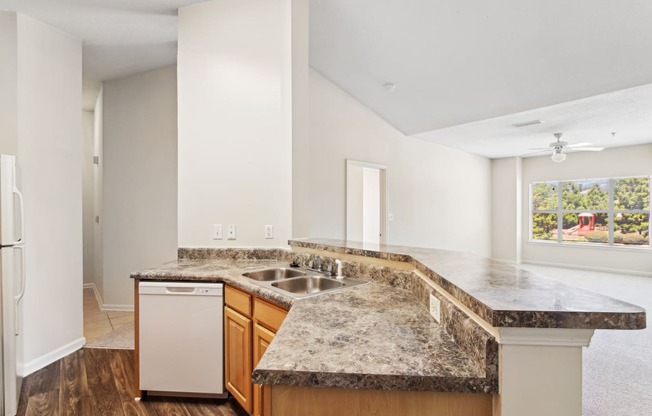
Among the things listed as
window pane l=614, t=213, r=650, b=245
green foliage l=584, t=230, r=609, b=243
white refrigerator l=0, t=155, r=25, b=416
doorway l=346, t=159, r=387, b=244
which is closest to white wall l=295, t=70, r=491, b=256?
doorway l=346, t=159, r=387, b=244

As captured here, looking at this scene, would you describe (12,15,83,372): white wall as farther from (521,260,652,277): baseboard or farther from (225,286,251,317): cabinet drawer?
(521,260,652,277): baseboard

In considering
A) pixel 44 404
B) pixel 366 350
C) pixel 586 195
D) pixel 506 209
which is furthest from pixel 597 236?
pixel 44 404

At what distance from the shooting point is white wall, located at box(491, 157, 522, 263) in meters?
8.40

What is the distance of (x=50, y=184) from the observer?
9.59ft

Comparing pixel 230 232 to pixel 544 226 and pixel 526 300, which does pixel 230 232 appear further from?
pixel 544 226

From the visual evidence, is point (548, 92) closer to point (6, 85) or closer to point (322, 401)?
point (322, 401)

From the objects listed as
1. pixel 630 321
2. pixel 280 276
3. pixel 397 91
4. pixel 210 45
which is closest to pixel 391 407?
pixel 630 321

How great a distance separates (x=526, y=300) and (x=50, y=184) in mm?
3604

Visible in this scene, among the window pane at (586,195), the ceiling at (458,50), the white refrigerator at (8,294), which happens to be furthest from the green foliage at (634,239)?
the white refrigerator at (8,294)

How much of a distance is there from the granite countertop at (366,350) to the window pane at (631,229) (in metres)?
7.94

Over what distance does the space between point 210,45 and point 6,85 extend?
63.8 inches

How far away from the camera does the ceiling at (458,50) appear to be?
9.48 feet

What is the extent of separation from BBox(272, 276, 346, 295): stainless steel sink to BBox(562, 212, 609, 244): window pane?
7.99 metres

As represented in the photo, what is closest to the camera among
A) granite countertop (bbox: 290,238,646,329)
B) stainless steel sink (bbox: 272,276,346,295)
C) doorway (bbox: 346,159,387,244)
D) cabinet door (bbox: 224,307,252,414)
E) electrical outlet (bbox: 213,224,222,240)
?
granite countertop (bbox: 290,238,646,329)
